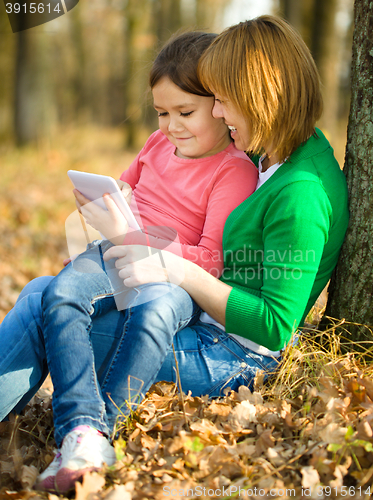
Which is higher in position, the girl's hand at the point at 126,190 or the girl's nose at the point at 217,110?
the girl's nose at the point at 217,110

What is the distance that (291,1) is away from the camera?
7148mm

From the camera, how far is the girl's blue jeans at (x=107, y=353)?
5.33ft

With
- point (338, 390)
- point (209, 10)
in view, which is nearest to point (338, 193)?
point (338, 390)

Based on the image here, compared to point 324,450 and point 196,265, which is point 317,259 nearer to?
point 196,265

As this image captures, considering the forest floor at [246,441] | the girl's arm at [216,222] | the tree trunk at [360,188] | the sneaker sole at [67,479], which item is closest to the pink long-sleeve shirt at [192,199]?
the girl's arm at [216,222]

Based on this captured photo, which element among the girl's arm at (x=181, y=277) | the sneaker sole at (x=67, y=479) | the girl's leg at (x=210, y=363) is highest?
the girl's arm at (x=181, y=277)

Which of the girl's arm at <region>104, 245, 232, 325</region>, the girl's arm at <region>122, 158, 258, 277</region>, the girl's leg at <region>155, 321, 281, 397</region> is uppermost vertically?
the girl's arm at <region>122, 158, 258, 277</region>

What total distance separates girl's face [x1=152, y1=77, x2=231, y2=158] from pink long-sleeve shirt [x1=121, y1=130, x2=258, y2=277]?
7cm

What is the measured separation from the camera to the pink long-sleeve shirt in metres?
2.00

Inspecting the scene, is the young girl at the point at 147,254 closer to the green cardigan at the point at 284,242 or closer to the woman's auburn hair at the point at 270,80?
the green cardigan at the point at 284,242

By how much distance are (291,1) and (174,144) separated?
620cm

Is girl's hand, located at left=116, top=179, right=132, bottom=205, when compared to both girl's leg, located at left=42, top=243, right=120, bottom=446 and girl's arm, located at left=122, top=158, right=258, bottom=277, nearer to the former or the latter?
girl's arm, located at left=122, top=158, right=258, bottom=277

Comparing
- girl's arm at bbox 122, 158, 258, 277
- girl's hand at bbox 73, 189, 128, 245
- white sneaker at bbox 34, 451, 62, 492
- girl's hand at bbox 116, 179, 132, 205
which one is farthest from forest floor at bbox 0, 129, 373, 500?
girl's hand at bbox 116, 179, 132, 205

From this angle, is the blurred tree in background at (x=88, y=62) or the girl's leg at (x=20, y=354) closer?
the girl's leg at (x=20, y=354)
